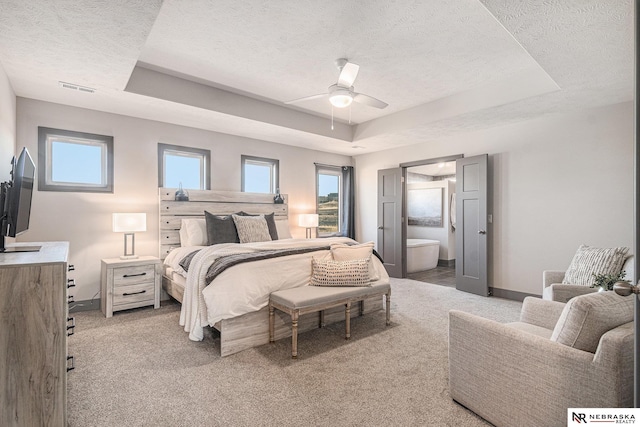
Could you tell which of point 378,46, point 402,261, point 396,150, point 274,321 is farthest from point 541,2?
point 402,261

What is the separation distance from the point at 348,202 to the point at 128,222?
426 centimetres

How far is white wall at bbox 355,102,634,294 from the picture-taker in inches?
147

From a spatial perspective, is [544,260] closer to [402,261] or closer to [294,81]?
[402,261]

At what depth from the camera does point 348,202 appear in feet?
22.7

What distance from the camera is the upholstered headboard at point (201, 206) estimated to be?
445cm

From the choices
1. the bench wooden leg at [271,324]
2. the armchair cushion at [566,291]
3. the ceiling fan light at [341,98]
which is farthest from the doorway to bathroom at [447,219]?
the bench wooden leg at [271,324]

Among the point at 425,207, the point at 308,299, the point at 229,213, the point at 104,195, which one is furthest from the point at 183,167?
the point at 425,207

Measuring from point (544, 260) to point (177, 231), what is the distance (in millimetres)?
5141

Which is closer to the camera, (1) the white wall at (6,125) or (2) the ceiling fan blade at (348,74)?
(1) the white wall at (6,125)

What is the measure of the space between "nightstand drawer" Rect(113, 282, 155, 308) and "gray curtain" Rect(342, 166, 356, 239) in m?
3.94

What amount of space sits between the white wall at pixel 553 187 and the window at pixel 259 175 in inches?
123

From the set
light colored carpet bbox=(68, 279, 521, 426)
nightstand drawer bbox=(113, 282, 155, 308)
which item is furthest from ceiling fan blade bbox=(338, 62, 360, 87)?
nightstand drawer bbox=(113, 282, 155, 308)

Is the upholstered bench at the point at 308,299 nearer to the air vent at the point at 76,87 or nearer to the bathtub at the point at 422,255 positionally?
the air vent at the point at 76,87

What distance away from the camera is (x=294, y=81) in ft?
12.7
